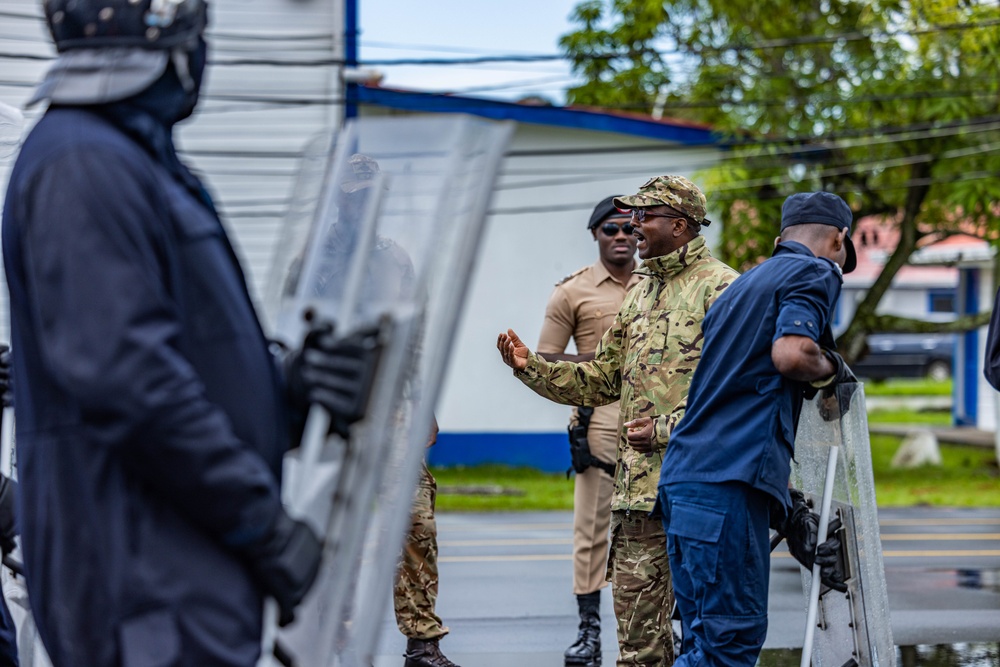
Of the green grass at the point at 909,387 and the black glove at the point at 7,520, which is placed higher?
the black glove at the point at 7,520

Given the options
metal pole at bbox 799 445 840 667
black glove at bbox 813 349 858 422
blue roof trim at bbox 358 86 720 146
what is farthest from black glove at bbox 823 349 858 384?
blue roof trim at bbox 358 86 720 146

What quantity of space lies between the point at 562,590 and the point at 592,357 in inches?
104

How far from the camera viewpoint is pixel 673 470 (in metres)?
4.34

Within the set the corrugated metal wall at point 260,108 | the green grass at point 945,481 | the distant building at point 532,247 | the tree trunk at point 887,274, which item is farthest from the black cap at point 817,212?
the distant building at point 532,247

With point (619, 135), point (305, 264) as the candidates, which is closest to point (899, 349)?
point (619, 135)

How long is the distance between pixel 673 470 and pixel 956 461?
15433mm

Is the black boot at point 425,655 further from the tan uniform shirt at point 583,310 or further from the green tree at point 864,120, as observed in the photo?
the green tree at point 864,120

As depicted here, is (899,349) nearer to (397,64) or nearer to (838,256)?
(397,64)

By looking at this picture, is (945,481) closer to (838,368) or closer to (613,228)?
(613,228)

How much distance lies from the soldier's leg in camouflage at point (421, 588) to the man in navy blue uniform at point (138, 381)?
3.69 meters

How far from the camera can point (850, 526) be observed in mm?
4512

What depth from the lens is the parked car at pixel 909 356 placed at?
37.9 meters

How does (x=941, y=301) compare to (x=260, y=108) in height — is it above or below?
below

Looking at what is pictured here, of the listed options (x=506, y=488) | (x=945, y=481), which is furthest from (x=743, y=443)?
(x=945, y=481)
